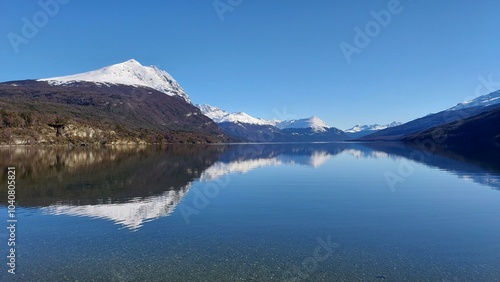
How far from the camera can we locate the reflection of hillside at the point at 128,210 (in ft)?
116

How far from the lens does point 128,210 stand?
39.4m

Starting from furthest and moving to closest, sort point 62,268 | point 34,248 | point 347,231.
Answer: point 347,231
point 34,248
point 62,268

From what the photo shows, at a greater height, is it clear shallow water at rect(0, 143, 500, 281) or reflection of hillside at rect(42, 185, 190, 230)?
reflection of hillside at rect(42, 185, 190, 230)

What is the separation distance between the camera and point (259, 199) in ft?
157

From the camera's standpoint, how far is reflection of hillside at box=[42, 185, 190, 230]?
116 feet

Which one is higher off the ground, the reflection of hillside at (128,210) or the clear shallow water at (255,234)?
the reflection of hillside at (128,210)

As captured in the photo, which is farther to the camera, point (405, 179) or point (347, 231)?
point (405, 179)

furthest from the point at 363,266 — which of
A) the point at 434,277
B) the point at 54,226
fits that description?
the point at 54,226

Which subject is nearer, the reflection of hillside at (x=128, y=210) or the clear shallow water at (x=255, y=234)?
the clear shallow water at (x=255, y=234)

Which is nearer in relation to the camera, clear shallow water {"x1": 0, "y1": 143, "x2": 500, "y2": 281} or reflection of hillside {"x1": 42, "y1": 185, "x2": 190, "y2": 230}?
clear shallow water {"x1": 0, "y1": 143, "x2": 500, "y2": 281}

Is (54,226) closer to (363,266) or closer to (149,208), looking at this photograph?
(149,208)

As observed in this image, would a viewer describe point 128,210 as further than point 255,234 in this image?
Yes

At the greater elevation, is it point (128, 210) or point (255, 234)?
point (128, 210)

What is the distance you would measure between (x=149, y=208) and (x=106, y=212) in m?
4.80
